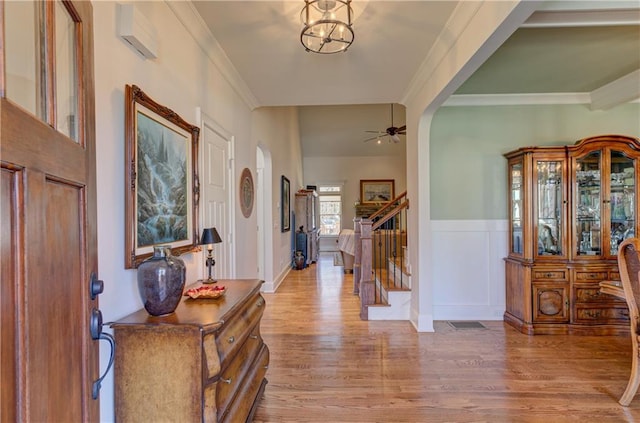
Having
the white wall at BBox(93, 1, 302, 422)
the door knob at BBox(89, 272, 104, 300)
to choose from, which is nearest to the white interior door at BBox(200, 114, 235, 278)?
the white wall at BBox(93, 1, 302, 422)

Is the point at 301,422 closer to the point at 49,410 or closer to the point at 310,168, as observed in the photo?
the point at 49,410

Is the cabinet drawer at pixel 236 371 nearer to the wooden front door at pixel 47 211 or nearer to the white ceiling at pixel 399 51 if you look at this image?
the wooden front door at pixel 47 211

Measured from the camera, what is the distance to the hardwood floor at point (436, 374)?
2.15 m

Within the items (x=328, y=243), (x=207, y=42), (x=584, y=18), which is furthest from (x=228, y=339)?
(x=328, y=243)

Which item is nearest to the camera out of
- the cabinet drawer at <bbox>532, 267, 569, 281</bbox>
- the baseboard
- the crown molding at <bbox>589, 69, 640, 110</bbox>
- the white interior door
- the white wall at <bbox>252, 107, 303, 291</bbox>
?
the white interior door

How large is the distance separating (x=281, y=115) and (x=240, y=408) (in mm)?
5571

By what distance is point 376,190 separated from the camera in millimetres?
10422

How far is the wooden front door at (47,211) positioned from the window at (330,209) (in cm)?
958

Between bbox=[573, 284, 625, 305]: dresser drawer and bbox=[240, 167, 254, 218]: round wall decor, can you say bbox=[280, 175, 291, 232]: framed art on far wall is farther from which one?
bbox=[573, 284, 625, 305]: dresser drawer

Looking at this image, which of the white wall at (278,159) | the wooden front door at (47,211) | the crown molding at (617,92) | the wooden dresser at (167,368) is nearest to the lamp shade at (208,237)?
the wooden dresser at (167,368)

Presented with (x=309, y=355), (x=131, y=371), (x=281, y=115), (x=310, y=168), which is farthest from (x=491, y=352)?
(x=310, y=168)

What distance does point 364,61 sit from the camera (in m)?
2.95

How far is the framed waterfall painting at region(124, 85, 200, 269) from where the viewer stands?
155cm

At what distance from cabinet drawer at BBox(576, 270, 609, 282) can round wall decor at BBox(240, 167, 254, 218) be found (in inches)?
144
